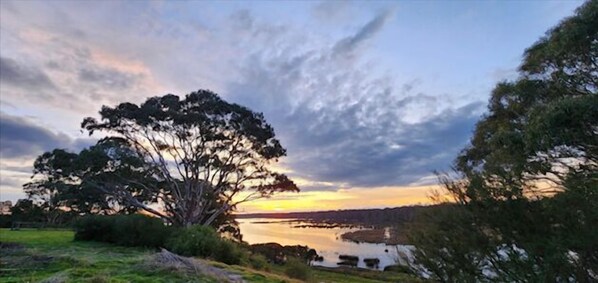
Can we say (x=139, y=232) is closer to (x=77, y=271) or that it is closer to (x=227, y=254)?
(x=227, y=254)

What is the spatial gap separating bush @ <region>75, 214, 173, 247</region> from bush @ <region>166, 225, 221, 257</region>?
232 centimetres

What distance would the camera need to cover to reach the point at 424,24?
12688 mm

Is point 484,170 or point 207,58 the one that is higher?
point 207,58

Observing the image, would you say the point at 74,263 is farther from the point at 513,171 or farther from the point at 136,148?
the point at 136,148

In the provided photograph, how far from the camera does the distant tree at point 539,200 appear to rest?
5969 mm

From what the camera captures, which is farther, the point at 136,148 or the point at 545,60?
the point at 136,148

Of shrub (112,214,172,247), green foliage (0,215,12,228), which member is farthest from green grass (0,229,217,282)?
green foliage (0,215,12,228)

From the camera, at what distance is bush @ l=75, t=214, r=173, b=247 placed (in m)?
20.8

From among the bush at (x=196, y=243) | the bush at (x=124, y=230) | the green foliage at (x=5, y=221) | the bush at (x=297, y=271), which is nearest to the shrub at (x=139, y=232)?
the bush at (x=124, y=230)

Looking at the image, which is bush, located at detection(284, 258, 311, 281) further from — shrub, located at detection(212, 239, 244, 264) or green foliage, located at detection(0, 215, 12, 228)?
green foliage, located at detection(0, 215, 12, 228)

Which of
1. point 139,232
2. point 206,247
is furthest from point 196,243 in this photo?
point 139,232

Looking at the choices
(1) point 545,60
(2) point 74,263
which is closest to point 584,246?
(1) point 545,60

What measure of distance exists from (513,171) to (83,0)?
12.0m

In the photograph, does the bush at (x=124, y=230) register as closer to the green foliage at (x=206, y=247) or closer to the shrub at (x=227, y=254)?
the green foliage at (x=206, y=247)
